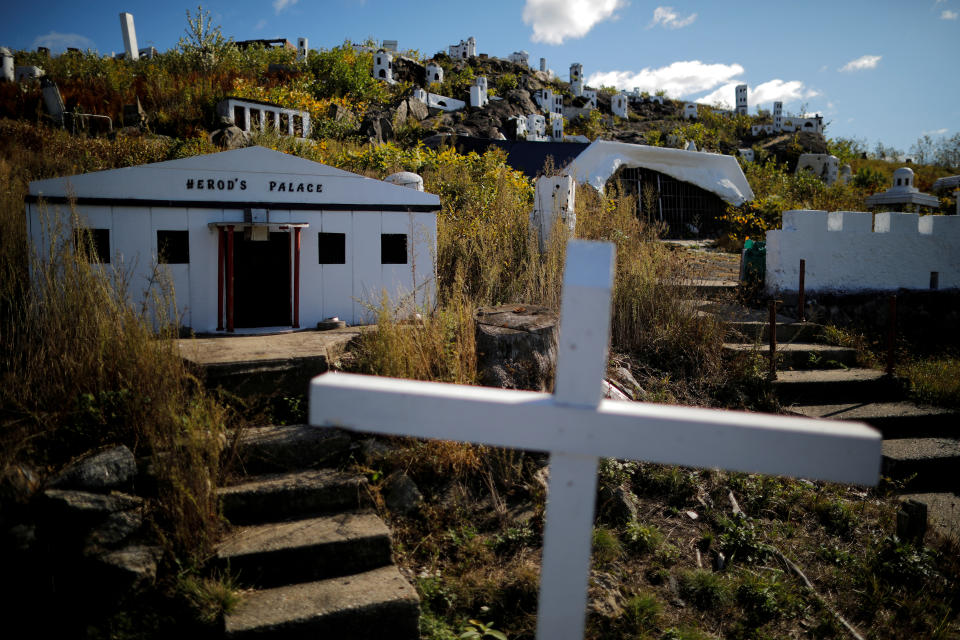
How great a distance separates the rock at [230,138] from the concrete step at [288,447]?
9.76 m

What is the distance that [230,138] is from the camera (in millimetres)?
12836

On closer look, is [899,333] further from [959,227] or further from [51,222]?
[51,222]

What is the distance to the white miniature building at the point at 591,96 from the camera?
42.3m

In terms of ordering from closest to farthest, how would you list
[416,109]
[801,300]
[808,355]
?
1. [808,355]
2. [801,300]
3. [416,109]

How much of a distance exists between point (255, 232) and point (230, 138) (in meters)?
7.57

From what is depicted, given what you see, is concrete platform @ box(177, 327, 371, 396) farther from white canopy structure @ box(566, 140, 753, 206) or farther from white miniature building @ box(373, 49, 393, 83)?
white miniature building @ box(373, 49, 393, 83)

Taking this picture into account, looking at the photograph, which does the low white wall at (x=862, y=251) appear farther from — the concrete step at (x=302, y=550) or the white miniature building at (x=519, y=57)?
the white miniature building at (x=519, y=57)

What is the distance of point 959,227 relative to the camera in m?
10.1

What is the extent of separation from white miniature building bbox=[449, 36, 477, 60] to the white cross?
5093 centimetres

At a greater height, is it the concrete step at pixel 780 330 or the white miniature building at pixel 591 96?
the white miniature building at pixel 591 96

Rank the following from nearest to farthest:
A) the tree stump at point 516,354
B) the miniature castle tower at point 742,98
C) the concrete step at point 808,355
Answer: the tree stump at point 516,354 < the concrete step at point 808,355 < the miniature castle tower at point 742,98

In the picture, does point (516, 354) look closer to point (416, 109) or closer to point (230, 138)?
point (230, 138)

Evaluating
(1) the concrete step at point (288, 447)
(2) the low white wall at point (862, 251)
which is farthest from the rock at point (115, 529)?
(2) the low white wall at point (862, 251)

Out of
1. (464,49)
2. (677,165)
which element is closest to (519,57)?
(464,49)
